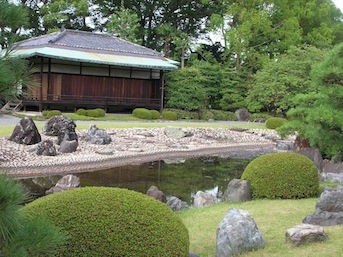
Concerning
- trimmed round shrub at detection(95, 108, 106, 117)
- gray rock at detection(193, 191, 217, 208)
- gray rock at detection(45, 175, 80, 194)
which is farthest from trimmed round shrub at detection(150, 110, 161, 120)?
gray rock at detection(193, 191, 217, 208)

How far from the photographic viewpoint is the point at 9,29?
233cm

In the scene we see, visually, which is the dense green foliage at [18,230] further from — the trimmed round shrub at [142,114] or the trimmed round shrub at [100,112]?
the trimmed round shrub at [142,114]

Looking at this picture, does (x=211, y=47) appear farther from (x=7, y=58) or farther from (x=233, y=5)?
(x=7, y=58)

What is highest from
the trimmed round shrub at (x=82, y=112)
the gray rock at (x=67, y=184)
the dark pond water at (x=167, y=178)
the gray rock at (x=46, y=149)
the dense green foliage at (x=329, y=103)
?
the dense green foliage at (x=329, y=103)

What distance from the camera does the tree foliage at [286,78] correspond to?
88.7ft

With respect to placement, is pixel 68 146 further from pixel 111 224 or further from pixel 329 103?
pixel 111 224

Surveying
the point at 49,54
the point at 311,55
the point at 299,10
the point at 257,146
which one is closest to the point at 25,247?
the point at 257,146

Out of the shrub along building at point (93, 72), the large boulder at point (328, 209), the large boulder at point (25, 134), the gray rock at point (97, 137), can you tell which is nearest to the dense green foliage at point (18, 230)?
the large boulder at point (328, 209)

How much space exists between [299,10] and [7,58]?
38.0 m

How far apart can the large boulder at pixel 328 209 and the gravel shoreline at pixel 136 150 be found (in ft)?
20.5

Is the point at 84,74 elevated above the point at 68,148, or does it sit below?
above

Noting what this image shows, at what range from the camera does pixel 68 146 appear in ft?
49.3

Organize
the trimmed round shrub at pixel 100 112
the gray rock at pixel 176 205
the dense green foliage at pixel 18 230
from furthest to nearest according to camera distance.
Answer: the trimmed round shrub at pixel 100 112 < the gray rock at pixel 176 205 < the dense green foliage at pixel 18 230

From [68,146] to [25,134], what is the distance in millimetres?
1621
